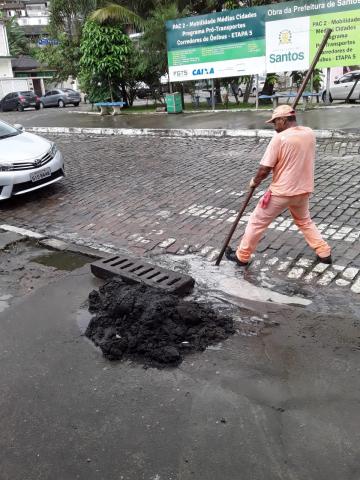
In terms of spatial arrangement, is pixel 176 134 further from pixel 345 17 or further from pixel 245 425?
pixel 245 425

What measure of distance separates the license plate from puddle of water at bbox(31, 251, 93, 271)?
8.07 ft

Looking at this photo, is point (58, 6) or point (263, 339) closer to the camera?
point (263, 339)

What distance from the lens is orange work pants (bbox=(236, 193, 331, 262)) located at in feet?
15.4

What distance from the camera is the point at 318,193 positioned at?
7137mm

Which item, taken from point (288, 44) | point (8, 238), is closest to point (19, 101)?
point (288, 44)

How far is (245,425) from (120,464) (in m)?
0.76

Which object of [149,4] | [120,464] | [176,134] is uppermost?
[149,4]

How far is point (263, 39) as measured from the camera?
49.8 ft

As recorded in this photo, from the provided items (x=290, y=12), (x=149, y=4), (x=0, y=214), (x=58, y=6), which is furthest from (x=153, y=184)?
(x=58, y=6)

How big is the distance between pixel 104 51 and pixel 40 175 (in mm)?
13593

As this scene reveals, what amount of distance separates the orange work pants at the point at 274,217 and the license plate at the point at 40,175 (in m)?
4.34

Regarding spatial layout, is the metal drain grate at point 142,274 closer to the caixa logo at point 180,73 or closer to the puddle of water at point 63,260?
the puddle of water at point 63,260

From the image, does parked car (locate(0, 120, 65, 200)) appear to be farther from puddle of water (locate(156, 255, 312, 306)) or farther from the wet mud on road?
the wet mud on road

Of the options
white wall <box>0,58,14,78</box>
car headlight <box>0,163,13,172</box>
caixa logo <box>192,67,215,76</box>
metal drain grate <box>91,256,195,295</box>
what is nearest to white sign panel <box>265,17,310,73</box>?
caixa logo <box>192,67,215,76</box>
